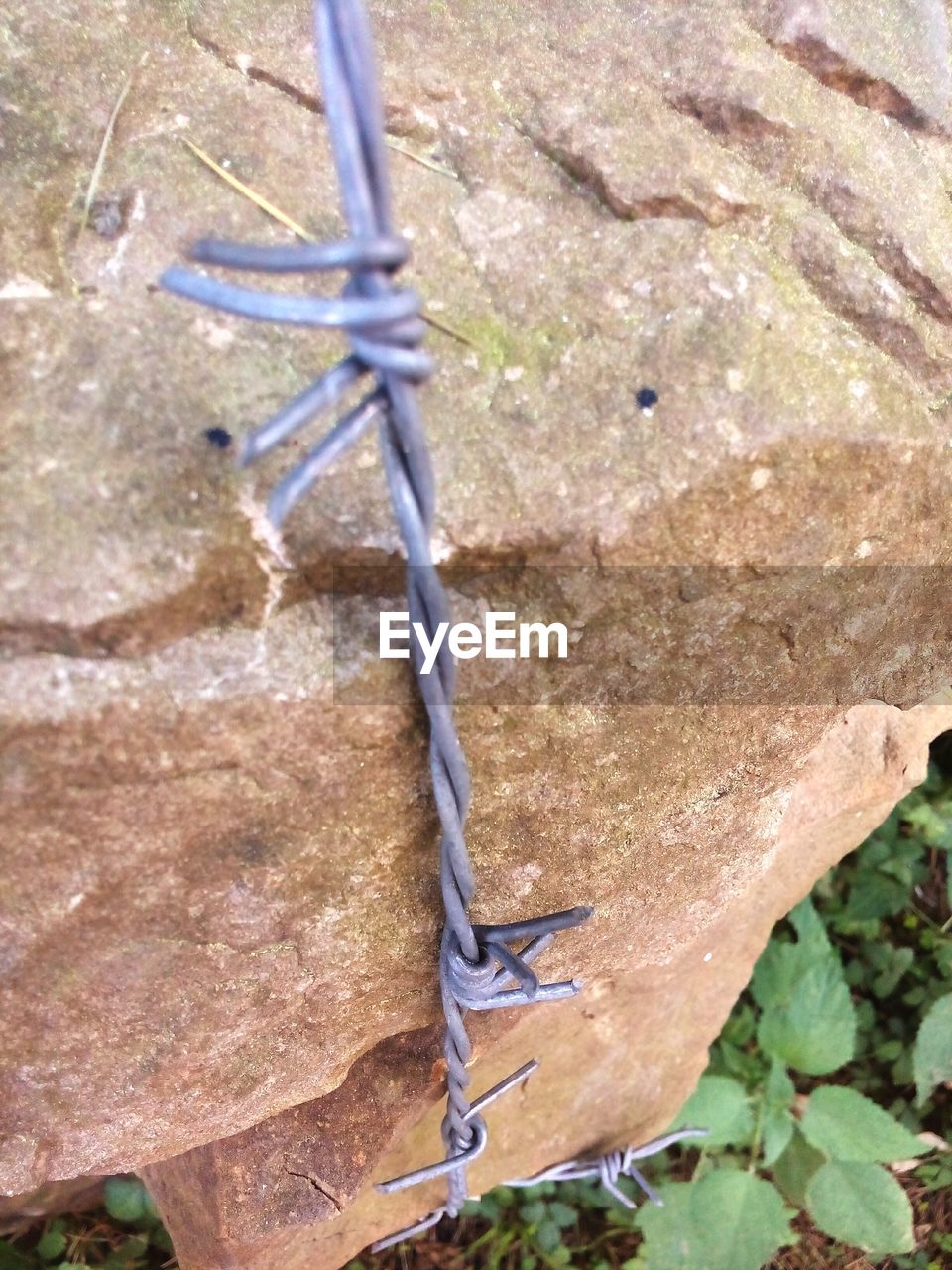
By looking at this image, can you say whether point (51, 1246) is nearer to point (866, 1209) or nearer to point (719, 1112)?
point (719, 1112)

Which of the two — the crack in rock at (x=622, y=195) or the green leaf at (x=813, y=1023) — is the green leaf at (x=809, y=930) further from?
the crack in rock at (x=622, y=195)

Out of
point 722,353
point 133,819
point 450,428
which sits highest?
point 722,353

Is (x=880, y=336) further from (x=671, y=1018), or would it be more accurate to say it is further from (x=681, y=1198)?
(x=681, y=1198)

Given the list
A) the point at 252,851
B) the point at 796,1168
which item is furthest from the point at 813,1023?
the point at 252,851

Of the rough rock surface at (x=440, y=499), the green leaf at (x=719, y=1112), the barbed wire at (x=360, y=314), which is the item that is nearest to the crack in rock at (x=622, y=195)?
the rough rock surface at (x=440, y=499)

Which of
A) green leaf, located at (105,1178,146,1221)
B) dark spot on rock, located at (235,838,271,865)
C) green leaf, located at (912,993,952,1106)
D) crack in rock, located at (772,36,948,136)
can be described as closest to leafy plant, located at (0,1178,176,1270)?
green leaf, located at (105,1178,146,1221)

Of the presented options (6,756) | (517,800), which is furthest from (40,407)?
(517,800)
